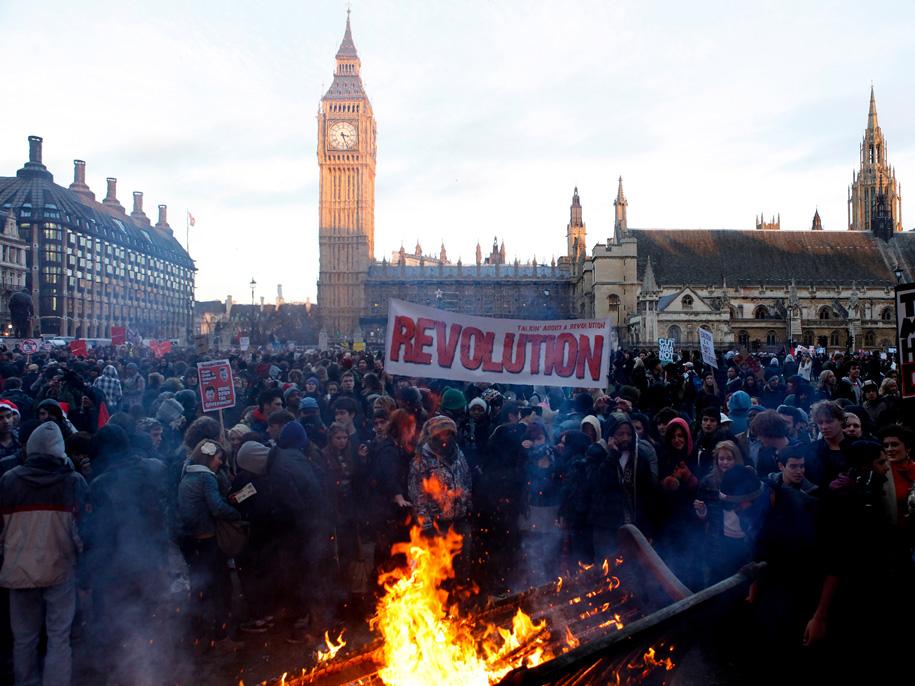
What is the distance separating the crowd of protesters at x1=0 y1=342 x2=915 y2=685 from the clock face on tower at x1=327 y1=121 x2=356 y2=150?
72.0 m

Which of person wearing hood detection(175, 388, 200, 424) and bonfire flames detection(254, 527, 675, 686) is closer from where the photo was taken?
bonfire flames detection(254, 527, 675, 686)

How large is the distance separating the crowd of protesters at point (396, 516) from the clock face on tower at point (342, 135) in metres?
72.0

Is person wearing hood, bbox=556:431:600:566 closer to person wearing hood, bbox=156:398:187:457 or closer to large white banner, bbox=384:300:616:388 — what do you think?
large white banner, bbox=384:300:616:388

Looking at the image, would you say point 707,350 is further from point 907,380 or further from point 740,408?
point 907,380

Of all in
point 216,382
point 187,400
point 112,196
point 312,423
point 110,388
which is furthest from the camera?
point 112,196

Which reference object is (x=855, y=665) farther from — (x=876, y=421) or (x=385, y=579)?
(x=876, y=421)

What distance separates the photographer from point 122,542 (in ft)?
16.1

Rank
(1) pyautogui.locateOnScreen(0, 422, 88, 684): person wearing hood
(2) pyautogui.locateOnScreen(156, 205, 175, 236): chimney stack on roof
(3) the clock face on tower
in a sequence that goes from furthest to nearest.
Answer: (2) pyautogui.locateOnScreen(156, 205, 175, 236): chimney stack on roof, (3) the clock face on tower, (1) pyautogui.locateOnScreen(0, 422, 88, 684): person wearing hood

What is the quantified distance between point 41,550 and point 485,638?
2737 millimetres

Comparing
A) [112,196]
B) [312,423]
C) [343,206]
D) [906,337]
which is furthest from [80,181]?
[906,337]

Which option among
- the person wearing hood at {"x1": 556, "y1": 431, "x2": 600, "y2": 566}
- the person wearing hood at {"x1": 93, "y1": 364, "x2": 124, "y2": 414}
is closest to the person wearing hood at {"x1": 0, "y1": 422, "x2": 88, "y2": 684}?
the person wearing hood at {"x1": 556, "y1": 431, "x2": 600, "y2": 566}

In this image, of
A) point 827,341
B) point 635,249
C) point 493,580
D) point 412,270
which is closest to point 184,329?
point 412,270

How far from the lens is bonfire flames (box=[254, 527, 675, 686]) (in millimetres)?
3188

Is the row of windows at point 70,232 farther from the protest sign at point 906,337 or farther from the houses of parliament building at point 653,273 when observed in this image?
the protest sign at point 906,337
